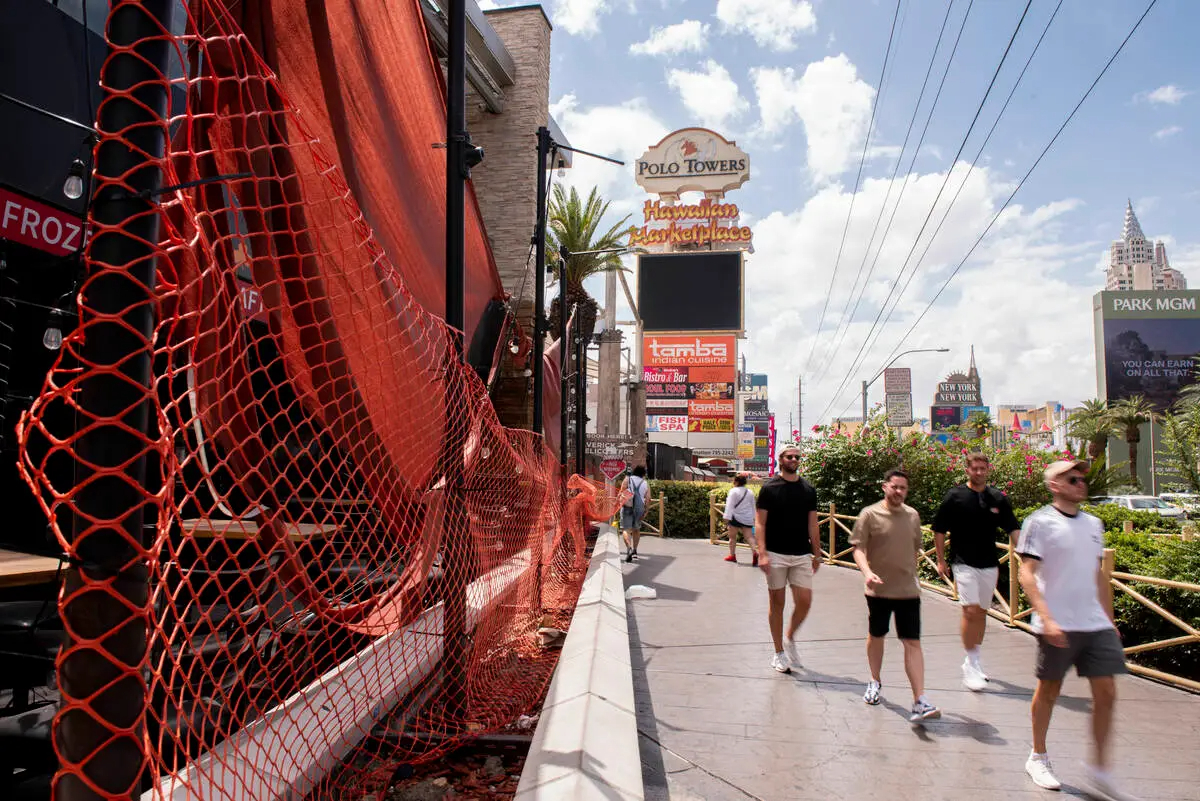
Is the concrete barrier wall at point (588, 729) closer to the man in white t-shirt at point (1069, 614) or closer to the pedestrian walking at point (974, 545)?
the man in white t-shirt at point (1069, 614)

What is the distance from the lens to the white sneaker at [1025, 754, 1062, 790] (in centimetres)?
395

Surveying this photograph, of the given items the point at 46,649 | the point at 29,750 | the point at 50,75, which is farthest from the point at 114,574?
the point at 50,75

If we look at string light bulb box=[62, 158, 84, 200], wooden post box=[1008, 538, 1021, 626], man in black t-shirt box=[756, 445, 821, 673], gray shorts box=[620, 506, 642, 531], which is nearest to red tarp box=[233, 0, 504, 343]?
string light bulb box=[62, 158, 84, 200]

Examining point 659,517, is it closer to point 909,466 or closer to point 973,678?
point 909,466

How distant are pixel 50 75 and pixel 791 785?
7.11 metres

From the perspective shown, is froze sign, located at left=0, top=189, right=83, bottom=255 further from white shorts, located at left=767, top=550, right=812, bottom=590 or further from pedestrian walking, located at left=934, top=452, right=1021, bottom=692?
pedestrian walking, located at left=934, top=452, right=1021, bottom=692

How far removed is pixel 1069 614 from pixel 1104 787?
2.79 ft

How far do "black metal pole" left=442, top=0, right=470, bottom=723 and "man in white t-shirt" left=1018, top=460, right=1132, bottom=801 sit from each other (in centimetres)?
324

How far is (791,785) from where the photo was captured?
4039mm

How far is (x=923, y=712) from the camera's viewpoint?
16.2 feet

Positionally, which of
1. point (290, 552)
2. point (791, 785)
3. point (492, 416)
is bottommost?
point (791, 785)

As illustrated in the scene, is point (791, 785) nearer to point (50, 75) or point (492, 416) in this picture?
point (492, 416)

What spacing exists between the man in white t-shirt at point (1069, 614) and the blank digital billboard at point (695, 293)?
43.6 metres

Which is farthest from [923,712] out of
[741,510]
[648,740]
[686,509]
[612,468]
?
[686,509]
